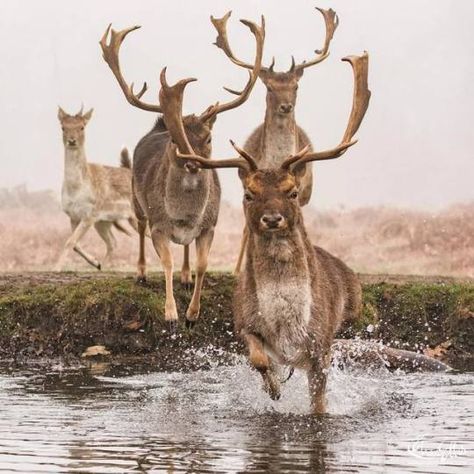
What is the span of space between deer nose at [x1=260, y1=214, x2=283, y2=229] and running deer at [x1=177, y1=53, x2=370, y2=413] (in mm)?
15

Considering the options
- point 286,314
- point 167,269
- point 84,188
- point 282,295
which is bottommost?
point 286,314

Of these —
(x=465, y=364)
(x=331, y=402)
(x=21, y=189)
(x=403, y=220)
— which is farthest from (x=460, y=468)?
(x=21, y=189)

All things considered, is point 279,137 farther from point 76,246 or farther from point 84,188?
point 84,188

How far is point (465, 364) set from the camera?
12773mm

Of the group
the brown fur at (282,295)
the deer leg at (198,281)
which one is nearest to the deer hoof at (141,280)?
the deer leg at (198,281)

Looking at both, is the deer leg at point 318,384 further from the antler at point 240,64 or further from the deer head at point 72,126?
the deer head at point 72,126

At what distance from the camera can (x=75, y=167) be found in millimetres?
20656

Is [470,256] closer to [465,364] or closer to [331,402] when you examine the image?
[465,364]

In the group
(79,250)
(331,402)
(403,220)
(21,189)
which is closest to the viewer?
(331,402)

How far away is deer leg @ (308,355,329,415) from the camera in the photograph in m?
9.60

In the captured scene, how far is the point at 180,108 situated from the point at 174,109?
142 millimetres

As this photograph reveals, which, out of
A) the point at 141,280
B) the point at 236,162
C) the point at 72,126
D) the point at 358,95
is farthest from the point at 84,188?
the point at 236,162

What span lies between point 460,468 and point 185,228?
594 cm

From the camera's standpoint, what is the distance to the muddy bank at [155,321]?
522 inches
